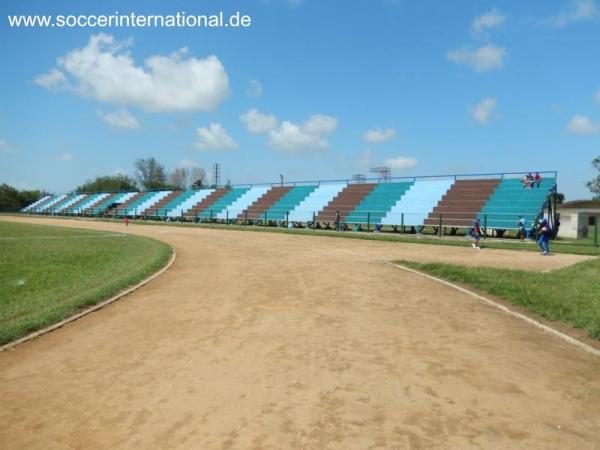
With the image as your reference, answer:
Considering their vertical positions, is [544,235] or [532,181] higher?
[532,181]

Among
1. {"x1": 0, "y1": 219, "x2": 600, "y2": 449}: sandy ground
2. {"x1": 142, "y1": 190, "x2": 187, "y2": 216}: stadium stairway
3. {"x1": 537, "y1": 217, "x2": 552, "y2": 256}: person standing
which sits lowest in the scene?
{"x1": 0, "y1": 219, "x2": 600, "y2": 449}: sandy ground

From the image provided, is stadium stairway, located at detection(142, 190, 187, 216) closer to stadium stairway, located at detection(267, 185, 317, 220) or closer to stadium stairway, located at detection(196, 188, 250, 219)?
stadium stairway, located at detection(196, 188, 250, 219)

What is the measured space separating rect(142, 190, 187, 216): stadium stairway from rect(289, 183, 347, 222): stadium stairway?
19660 millimetres

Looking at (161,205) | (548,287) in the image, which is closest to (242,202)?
(161,205)

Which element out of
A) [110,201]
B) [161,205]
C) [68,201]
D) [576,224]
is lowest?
[576,224]

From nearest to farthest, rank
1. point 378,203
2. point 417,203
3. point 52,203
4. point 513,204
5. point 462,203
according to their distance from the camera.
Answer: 1. point 513,204
2. point 462,203
3. point 417,203
4. point 378,203
5. point 52,203

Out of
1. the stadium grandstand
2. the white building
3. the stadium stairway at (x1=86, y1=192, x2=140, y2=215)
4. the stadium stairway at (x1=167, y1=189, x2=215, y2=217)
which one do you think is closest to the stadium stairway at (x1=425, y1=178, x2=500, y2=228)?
the stadium grandstand

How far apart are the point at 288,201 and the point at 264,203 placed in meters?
2.95

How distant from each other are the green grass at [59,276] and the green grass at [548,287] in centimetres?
822

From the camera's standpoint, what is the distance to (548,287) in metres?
9.47

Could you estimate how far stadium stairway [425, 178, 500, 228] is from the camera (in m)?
26.0

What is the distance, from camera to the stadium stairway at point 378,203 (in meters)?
30.1

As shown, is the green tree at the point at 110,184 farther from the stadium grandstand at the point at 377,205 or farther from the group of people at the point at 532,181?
the group of people at the point at 532,181

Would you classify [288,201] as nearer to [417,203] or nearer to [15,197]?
[417,203]
